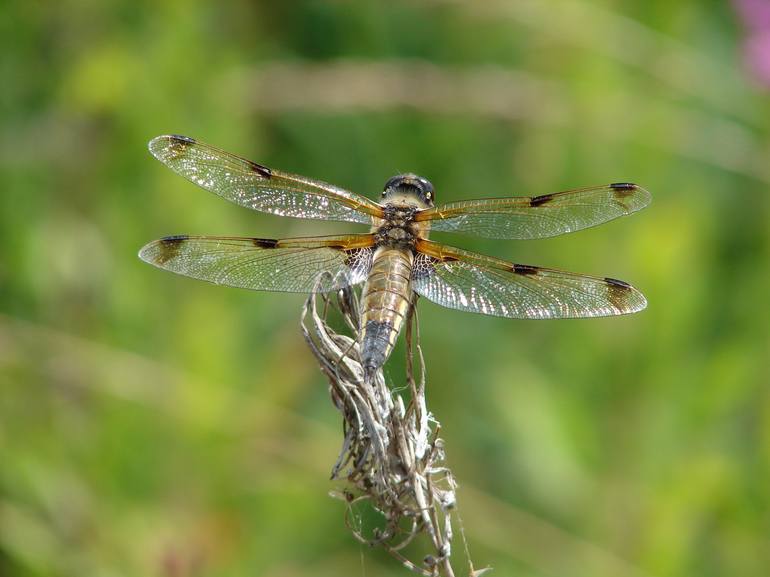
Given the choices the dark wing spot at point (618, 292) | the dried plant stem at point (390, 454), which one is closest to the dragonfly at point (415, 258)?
the dark wing spot at point (618, 292)

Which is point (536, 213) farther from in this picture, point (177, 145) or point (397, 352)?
point (397, 352)

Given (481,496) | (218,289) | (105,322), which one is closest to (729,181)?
(481,496)

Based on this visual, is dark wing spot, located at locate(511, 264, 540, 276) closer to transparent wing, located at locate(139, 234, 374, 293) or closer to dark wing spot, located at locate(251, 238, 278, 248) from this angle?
transparent wing, located at locate(139, 234, 374, 293)

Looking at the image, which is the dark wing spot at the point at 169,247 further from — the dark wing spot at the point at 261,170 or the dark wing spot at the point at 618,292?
the dark wing spot at the point at 618,292

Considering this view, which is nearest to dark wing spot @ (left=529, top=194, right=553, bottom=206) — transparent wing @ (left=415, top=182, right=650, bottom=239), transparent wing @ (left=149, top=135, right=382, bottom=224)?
transparent wing @ (left=415, top=182, right=650, bottom=239)

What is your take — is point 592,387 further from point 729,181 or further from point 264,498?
point 729,181
